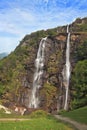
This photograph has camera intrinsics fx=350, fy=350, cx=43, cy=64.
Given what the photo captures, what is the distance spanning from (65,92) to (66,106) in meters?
4.07

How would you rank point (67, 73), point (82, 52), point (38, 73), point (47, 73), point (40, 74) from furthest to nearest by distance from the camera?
point (38, 73) < point (40, 74) < point (47, 73) < point (82, 52) < point (67, 73)

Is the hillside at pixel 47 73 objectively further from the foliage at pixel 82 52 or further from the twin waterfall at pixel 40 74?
the twin waterfall at pixel 40 74

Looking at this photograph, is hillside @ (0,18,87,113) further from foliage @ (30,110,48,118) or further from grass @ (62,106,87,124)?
grass @ (62,106,87,124)

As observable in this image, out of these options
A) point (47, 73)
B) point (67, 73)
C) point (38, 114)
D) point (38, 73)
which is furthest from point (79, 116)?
point (38, 73)

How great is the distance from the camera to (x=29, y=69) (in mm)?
91750

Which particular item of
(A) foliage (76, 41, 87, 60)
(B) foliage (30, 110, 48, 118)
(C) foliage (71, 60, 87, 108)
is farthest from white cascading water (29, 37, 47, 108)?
(B) foliage (30, 110, 48, 118)

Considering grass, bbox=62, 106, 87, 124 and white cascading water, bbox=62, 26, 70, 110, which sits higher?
white cascading water, bbox=62, 26, 70, 110

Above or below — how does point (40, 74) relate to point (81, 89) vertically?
above

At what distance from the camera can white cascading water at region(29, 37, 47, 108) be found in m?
84.7

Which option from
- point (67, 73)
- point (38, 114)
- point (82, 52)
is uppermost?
point (82, 52)

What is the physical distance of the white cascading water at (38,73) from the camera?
8469 cm

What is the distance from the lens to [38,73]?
8894 cm

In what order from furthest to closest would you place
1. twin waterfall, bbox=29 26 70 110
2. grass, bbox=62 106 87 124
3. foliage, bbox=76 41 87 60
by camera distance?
foliage, bbox=76 41 87 60 < twin waterfall, bbox=29 26 70 110 < grass, bbox=62 106 87 124

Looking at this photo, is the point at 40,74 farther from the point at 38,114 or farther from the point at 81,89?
the point at 38,114
